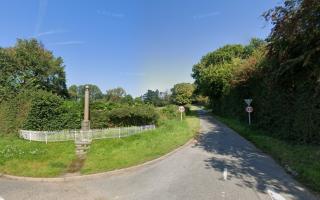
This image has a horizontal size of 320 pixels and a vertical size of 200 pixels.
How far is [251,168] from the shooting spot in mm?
10781

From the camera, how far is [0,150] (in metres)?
16.8

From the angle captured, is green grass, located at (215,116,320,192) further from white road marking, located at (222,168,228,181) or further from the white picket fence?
the white picket fence

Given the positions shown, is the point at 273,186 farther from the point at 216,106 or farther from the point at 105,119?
the point at 216,106

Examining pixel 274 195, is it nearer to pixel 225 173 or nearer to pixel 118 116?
pixel 225 173

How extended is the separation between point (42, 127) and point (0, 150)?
572 centimetres

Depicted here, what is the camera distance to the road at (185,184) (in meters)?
7.91

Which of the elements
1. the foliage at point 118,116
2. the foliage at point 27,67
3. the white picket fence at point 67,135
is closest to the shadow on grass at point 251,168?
the white picket fence at point 67,135

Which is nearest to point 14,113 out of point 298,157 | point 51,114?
point 51,114

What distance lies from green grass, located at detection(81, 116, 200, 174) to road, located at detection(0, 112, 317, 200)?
1.05m

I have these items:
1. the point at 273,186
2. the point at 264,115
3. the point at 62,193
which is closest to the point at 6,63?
the point at 264,115

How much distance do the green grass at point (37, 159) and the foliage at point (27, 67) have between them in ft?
90.1

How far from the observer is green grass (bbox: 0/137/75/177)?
12086 mm

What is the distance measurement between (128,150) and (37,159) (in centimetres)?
439

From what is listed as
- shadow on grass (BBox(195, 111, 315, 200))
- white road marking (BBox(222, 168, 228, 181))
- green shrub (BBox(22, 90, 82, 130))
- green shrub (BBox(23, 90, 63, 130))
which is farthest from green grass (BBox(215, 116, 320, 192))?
green shrub (BBox(23, 90, 63, 130))
